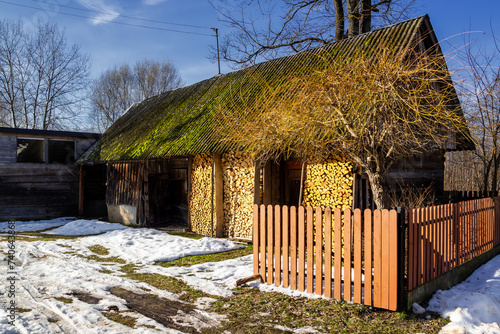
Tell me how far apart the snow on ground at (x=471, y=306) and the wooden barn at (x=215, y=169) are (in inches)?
115

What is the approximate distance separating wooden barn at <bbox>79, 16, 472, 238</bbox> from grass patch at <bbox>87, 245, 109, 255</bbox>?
3167 mm

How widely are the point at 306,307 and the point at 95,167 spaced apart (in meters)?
16.0

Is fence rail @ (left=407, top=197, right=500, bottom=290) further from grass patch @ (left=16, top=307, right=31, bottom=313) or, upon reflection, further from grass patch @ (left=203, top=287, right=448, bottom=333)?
grass patch @ (left=16, top=307, right=31, bottom=313)

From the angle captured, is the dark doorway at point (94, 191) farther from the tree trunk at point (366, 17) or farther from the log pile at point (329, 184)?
the tree trunk at point (366, 17)

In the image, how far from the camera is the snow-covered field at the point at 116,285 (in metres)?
4.61

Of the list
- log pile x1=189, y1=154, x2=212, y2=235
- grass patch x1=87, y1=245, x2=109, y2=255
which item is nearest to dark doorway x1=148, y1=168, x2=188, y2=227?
log pile x1=189, y1=154, x2=212, y2=235

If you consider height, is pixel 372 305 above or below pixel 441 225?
below

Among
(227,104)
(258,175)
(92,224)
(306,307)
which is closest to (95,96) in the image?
(92,224)

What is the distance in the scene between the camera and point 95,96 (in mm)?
41344

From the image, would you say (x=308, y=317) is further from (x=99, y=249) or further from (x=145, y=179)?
(x=145, y=179)

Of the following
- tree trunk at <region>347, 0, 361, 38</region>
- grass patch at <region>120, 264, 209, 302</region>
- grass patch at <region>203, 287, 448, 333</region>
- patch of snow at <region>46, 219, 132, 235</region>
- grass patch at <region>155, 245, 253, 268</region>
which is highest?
tree trunk at <region>347, 0, 361, 38</region>

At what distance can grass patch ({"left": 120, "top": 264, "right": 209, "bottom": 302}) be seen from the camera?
591 cm

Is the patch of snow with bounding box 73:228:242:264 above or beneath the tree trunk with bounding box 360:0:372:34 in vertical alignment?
beneath

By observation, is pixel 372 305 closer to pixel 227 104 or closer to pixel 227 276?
pixel 227 276
